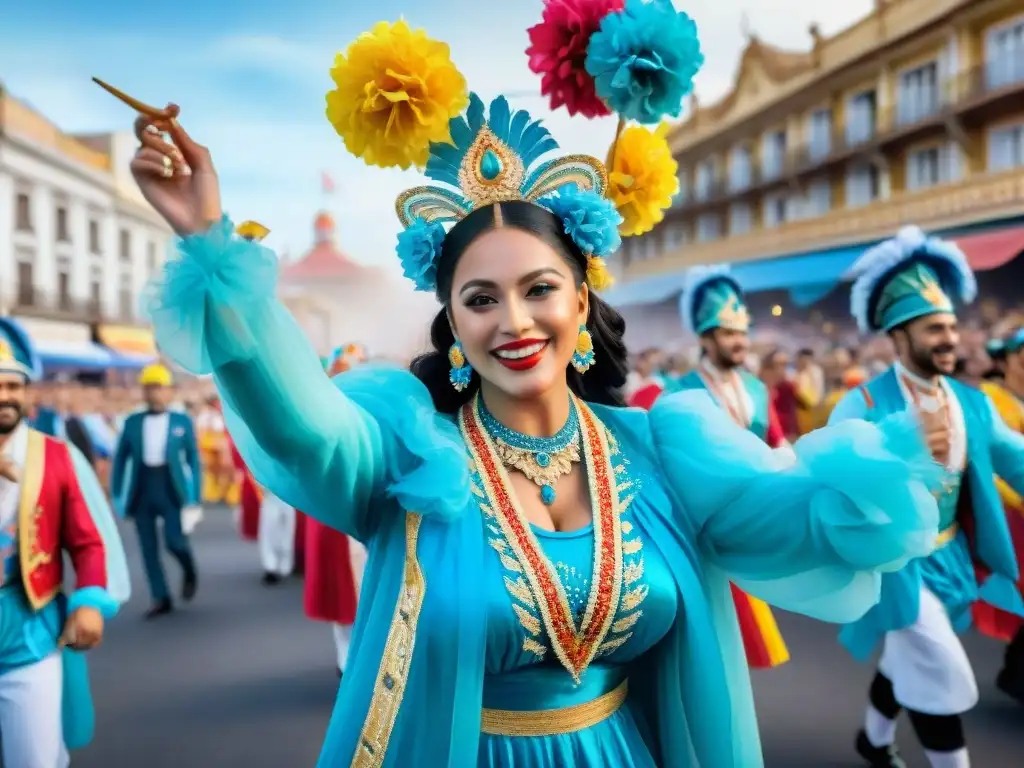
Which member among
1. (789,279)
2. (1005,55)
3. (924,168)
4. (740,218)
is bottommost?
(789,279)

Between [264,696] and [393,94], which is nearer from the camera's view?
[393,94]

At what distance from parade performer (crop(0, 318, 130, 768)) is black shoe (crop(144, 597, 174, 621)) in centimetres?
375

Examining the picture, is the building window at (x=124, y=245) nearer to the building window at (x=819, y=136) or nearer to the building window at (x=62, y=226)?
the building window at (x=62, y=226)

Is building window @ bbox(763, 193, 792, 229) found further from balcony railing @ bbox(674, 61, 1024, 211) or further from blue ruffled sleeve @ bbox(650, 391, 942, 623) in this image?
blue ruffled sleeve @ bbox(650, 391, 942, 623)

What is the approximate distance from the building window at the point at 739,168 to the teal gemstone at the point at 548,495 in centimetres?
2421

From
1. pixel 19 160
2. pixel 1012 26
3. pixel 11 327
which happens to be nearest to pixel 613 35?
pixel 11 327

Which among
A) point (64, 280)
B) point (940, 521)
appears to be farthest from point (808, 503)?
point (64, 280)

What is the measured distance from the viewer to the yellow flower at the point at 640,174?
7.05 feet

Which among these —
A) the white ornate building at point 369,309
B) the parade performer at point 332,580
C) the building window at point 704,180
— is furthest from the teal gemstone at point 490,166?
the building window at point 704,180

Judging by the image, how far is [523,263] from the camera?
1.91 m

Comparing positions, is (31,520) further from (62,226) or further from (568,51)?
(62,226)

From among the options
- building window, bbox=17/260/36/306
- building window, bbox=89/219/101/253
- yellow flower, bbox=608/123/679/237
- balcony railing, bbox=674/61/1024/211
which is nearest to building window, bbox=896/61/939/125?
balcony railing, bbox=674/61/1024/211

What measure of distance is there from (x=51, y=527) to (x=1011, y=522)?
5142mm

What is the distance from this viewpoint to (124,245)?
37531 mm
